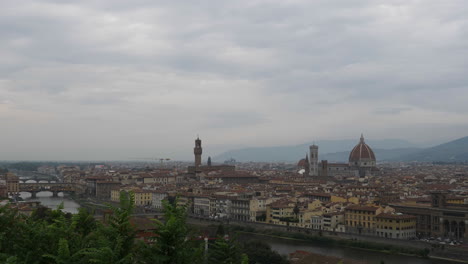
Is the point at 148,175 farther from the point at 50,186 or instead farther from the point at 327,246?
the point at 327,246

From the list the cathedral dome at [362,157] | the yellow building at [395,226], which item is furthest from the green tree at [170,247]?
the cathedral dome at [362,157]

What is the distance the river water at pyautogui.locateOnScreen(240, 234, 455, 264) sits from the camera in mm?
24906

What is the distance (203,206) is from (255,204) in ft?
20.2

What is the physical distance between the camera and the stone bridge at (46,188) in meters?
63.3

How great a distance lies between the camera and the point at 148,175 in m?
71.2

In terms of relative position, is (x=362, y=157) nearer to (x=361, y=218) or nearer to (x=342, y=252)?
(x=361, y=218)

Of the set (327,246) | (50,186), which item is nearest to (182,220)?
(327,246)

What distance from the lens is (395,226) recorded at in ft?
98.2

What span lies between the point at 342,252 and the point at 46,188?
4708 centimetres

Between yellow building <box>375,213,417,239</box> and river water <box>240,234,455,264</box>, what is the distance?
119 inches

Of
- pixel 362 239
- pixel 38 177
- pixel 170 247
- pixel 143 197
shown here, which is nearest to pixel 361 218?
pixel 362 239

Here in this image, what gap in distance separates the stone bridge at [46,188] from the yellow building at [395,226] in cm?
4455

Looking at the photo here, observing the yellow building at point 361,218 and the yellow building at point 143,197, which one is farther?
the yellow building at point 143,197

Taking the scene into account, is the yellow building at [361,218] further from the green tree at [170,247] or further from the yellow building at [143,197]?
the green tree at [170,247]
